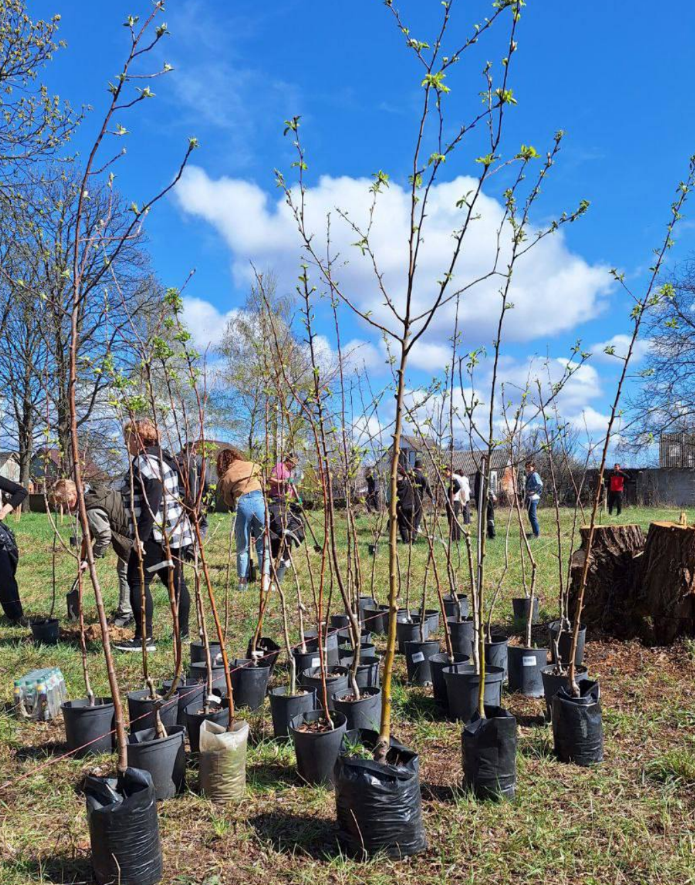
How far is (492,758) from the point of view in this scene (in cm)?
243

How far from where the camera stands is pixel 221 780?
252 centimetres

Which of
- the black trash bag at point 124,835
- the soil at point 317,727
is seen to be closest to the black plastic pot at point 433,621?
the soil at point 317,727

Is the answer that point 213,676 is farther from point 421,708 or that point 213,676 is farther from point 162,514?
point 421,708

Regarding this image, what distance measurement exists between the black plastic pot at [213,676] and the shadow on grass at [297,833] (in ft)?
3.42

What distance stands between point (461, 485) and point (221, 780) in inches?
376

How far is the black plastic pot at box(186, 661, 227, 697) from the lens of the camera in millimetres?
3406

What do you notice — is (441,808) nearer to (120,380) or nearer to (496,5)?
(120,380)

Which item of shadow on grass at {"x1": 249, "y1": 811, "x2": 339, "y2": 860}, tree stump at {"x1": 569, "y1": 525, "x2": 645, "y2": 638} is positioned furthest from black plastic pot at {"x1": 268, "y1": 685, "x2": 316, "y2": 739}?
tree stump at {"x1": 569, "y1": 525, "x2": 645, "y2": 638}

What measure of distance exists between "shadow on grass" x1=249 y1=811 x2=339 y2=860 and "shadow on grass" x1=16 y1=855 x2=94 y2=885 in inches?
22.1

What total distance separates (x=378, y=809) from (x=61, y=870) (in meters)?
1.04

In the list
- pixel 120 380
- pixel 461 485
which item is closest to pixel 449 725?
pixel 120 380

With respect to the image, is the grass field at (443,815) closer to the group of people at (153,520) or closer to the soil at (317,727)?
the soil at (317,727)

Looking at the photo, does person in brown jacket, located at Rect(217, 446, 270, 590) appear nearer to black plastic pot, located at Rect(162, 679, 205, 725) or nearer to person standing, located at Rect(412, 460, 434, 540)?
person standing, located at Rect(412, 460, 434, 540)

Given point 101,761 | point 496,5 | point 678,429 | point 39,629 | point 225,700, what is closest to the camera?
point 496,5
